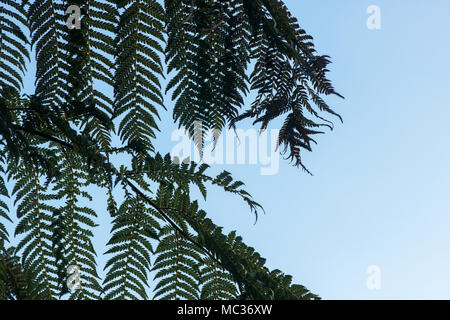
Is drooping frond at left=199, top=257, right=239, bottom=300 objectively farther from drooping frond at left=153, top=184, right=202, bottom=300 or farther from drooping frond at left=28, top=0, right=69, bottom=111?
drooping frond at left=28, top=0, right=69, bottom=111

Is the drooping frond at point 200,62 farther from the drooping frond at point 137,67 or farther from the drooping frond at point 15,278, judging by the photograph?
the drooping frond at point 15,278

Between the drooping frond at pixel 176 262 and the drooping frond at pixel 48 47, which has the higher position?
the drooping frond at pixel 48 47

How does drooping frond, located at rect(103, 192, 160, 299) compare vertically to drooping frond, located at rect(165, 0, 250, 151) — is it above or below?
below

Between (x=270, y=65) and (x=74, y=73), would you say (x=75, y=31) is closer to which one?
(x=74, y=73)

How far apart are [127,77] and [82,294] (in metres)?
0.63

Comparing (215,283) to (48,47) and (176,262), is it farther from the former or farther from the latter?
(48,47)

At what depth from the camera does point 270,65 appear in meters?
1.50

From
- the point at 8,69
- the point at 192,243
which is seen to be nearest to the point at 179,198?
the point at 192,243

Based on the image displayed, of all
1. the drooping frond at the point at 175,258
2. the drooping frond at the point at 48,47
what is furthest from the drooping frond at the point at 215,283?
the drooping frond at the point at 48,47

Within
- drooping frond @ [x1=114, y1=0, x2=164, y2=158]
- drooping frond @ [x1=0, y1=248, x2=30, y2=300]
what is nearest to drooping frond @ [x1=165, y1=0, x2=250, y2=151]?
drooping frond @ [x1=114, y1=0, x2=164, y2=158]

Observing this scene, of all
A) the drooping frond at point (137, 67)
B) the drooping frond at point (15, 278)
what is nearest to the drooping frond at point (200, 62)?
the drooping frond at point (137, 67)

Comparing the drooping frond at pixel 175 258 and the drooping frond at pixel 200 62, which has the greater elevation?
the drooping frond at pixel 200 62

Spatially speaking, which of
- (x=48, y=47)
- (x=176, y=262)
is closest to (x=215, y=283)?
(x=176, y=262)

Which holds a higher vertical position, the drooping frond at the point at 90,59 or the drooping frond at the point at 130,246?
the drooping frond at the point at 90,59
